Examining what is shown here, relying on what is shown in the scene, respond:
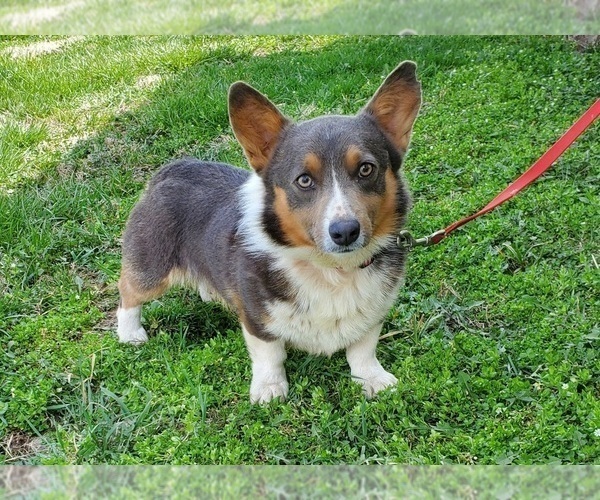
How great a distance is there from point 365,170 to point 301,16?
120 cm

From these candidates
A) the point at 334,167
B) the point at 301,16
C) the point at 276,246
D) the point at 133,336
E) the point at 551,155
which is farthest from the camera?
the point at 133,336

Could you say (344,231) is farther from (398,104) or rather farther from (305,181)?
(398,104)

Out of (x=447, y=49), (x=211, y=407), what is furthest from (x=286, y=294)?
(x=447, y=49)

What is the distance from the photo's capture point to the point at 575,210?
12.5ft

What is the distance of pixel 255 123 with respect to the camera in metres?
2.54

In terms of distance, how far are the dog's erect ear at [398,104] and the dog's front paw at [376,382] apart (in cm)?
103

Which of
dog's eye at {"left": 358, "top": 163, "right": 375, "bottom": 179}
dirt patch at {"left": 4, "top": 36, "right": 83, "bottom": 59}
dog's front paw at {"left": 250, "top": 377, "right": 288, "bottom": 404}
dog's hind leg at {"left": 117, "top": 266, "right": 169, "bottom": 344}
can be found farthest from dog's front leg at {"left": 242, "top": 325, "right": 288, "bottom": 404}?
dirt patch at {"left": 4, "top": 36, "right": 83, "bottom": 59}

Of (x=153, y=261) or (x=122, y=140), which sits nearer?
(x=153, y=261)

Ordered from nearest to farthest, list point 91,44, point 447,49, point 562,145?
point 562,145
point 91,44
point 447,49

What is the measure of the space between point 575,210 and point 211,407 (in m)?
2.43

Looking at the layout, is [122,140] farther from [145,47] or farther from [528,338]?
[528,338]

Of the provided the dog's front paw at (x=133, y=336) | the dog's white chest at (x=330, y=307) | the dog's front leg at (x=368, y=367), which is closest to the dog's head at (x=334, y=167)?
the dog's white chest at (x=330, y=307)

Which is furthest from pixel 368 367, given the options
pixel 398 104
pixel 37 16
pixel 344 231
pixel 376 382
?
pixel 37 16

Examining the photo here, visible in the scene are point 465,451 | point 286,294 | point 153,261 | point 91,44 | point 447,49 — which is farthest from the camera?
point 447,49
